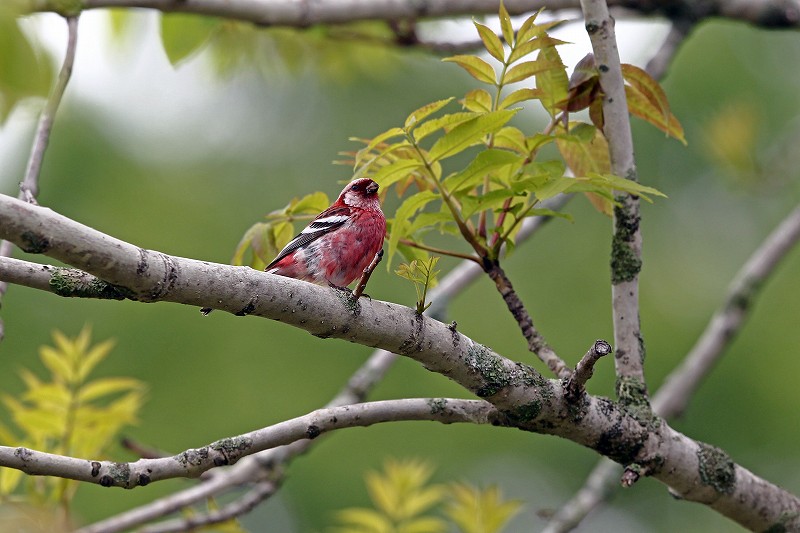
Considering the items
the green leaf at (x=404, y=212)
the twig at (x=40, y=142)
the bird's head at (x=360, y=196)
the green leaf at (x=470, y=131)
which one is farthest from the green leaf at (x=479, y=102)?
the bird's head at (x=360, y=196)

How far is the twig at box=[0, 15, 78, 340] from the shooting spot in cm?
329

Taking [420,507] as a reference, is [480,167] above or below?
above

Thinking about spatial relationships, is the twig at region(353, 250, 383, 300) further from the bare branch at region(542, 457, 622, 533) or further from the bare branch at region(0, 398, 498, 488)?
the bare branch at region(542, 457, 622, 533)

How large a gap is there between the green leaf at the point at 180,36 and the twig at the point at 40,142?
26.4 inches

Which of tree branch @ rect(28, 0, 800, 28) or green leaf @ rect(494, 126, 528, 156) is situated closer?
green leaf @ rect(494, 126, 528, 156)

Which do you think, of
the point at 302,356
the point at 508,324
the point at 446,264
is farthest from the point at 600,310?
the point at 302,356

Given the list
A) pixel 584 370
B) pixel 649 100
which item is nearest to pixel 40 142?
pixel 584 370

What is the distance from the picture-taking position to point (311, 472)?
1424 centimetres

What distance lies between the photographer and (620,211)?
4008mm

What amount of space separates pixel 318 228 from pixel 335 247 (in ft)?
0.65

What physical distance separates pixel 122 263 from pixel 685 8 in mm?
4740

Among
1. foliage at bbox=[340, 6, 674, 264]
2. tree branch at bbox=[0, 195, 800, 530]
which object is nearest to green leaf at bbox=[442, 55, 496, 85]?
foliage at bbox=[340, 6, 674, 264]

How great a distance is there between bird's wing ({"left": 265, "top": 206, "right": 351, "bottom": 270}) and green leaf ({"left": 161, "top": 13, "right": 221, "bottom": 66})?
1.11m

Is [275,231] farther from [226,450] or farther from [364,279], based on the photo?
[226,450]
